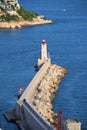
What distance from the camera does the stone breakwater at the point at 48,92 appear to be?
20.2 m

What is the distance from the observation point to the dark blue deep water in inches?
896

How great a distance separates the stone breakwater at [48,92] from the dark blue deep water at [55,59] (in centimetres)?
29

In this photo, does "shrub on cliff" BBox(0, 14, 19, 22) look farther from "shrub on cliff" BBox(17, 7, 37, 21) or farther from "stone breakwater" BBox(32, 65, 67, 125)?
"stone breakwater" BBox(32, 65, 67, 125)

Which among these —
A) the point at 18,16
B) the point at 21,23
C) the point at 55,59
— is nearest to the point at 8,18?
the point at 21,23

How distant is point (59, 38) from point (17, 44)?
168 inches

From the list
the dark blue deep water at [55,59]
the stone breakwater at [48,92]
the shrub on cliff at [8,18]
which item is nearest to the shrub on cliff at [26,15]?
the shrub on cliff at [8,18]

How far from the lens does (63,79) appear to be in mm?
27422

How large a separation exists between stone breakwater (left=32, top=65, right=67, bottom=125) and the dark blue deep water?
29cm

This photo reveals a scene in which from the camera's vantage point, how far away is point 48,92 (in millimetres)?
23672

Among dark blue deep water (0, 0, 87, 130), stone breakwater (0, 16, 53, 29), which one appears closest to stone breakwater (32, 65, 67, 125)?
dark blue deep water (0, 0, 87, 130)

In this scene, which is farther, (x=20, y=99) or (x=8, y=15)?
(x=8, y=15)

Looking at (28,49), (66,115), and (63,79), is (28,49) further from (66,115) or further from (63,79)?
(66,115)

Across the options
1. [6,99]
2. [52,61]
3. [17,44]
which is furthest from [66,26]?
[6,99]

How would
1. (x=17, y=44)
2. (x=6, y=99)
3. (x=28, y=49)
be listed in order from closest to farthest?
(x=6, y=99) < (x=28, y=49) < (x=17, y=44)
